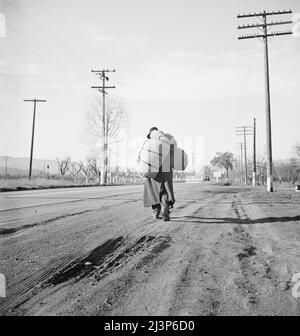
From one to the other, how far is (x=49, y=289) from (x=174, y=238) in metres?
2.01

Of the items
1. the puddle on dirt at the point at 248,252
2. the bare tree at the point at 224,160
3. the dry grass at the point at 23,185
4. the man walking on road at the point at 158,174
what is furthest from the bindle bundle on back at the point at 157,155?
the bare tree at the point at 224,160

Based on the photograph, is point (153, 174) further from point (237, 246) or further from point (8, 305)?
point (8, 305)

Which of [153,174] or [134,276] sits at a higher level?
[153,174]

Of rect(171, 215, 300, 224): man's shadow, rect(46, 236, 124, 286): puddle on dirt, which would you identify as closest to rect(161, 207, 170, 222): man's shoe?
rect(171, 215, 300, 224): man's shadow

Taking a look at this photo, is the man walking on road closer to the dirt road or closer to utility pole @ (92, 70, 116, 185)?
the dirt road

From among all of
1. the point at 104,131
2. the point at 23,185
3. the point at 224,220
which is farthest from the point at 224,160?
the point at 224,220

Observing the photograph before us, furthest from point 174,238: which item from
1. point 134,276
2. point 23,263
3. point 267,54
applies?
point 267,54

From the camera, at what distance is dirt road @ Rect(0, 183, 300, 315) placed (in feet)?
6.63

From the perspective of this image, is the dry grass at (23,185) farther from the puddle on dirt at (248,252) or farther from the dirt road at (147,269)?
the puddle on dirt at (248,252)

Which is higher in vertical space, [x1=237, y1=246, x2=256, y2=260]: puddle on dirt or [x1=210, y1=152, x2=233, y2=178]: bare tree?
[x1=210, y1=152, x2=233, y2=178]: bare tree

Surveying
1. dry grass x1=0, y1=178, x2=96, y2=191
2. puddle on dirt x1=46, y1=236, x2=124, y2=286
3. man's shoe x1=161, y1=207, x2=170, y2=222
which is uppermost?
dry grass x1=0, y1=178, x2=96, y2=191

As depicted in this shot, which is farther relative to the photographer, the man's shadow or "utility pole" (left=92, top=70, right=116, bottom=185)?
"utility pole" (left=92, top=70, right=116, bottom=185)
